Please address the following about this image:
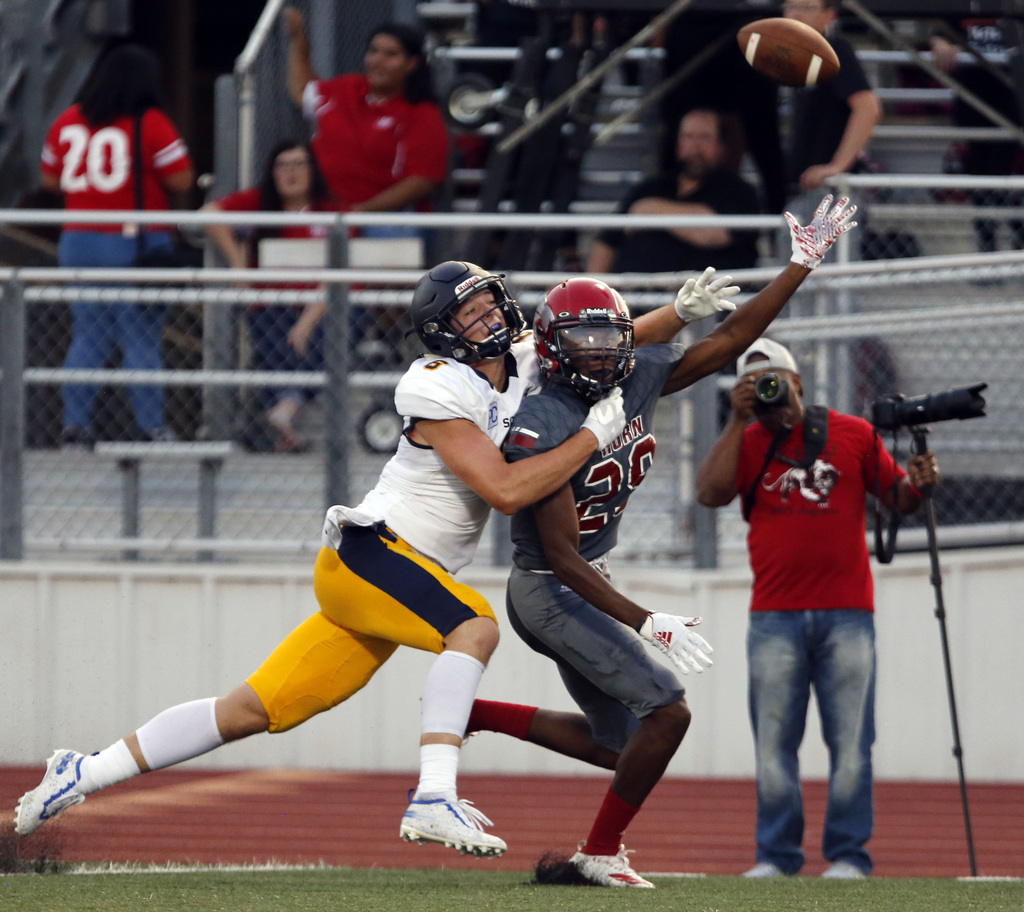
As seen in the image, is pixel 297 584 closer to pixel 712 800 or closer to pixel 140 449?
pixel 140 449

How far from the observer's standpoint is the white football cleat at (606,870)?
482 cm

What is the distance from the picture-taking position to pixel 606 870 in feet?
15.9

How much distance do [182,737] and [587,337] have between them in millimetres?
1713

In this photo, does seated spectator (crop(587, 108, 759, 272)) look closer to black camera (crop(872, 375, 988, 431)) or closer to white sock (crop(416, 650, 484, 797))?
black camera (crop(872, 375, 988, 431))

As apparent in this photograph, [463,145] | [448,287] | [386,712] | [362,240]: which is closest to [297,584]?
[386,712]

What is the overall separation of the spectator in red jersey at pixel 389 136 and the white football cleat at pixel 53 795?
4.56 meters

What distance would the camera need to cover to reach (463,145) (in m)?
10.7

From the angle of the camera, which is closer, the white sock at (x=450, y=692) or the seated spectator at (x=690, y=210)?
the white sock at (x=450, y=692)

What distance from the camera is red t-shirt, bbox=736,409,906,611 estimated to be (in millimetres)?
5734

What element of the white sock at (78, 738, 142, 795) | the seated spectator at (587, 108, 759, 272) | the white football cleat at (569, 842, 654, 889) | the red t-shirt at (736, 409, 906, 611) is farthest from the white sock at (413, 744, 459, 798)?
the seated spectator at (587, 108, 759, 272)

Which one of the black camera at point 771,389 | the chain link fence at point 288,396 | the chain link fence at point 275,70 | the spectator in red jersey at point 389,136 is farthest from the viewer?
the chain link fence at point 275,70

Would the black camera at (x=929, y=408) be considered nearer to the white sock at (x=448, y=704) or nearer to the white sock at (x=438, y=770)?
the white sock at (x=448, y=704)

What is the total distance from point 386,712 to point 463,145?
4.50 metres

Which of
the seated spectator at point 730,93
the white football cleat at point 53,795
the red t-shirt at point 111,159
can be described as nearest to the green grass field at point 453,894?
the white football cleat at point 53,795
